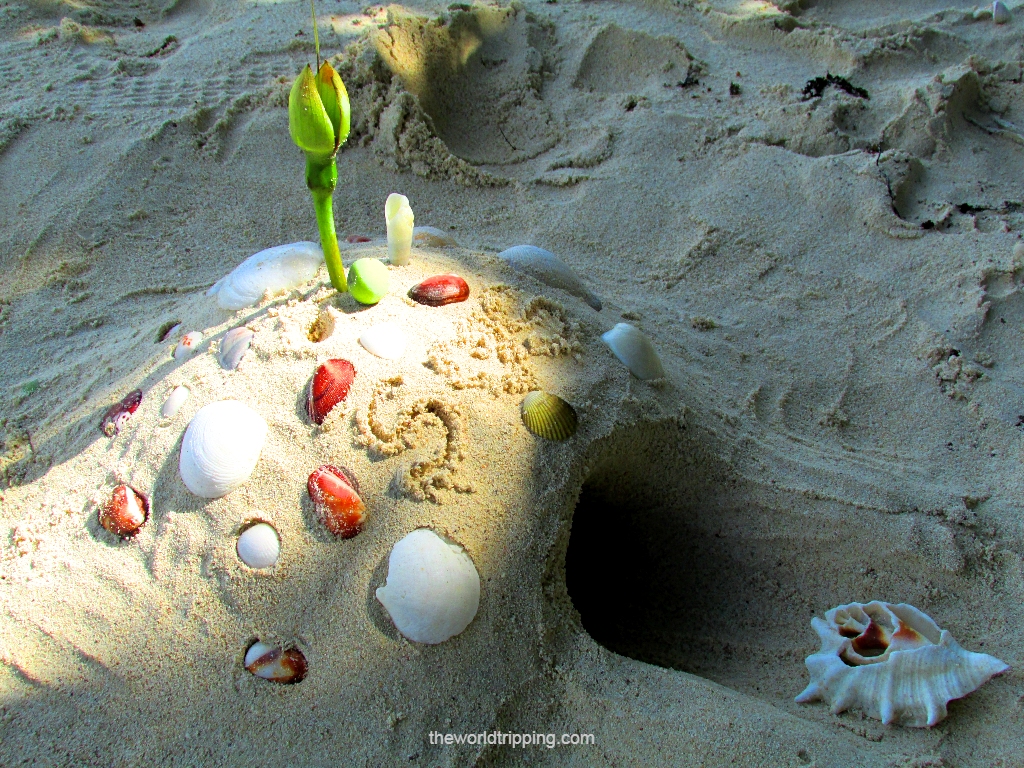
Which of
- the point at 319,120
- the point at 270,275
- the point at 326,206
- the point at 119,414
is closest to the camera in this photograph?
the point at 319,120

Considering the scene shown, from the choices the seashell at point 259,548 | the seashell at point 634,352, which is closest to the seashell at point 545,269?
the seashell at point 634,352

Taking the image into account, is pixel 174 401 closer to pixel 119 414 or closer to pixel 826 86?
pixel 119 414

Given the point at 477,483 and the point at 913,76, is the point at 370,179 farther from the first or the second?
the point at 913,76

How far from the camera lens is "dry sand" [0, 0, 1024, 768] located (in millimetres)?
1368

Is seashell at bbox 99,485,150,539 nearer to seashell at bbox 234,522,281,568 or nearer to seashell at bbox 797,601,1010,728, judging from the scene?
seashell at bbox 234,522,281,568

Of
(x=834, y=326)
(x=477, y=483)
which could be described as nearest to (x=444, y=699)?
(x=477, y=483)

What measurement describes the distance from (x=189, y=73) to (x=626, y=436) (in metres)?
3.15

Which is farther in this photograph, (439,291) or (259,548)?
(439,291)

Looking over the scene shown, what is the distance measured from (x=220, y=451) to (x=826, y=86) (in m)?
3.12

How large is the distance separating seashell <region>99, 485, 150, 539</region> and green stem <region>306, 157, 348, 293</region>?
66cm

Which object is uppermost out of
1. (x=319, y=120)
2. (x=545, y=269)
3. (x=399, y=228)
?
(x=319, y=120)

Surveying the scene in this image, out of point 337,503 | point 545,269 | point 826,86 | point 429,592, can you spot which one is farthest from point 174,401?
point 826,86

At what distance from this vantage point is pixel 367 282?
5.36 ft

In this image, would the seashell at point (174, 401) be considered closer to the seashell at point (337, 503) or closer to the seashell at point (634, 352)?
the seashell at point (337, 503)
